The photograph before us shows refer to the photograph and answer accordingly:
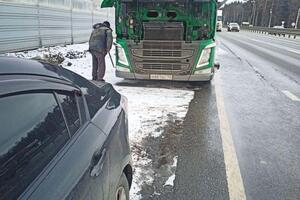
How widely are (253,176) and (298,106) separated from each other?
13.5 feet

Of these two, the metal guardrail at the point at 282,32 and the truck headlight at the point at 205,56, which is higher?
the truck headlight at the point at 205,56

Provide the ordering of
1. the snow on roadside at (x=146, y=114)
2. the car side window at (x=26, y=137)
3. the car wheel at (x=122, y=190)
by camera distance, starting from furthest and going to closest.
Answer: the snow on roadside at (x=146, y=114), the car wheel at (x=122, y=190), the car side window at (x=26, y=137)

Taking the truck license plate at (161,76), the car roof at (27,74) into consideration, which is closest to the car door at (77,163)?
the car roof at (27,74)

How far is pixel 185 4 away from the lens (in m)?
9.11

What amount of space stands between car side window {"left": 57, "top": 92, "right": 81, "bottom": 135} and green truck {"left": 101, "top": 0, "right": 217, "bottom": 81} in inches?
263

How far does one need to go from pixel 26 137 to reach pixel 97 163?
0.54 metres

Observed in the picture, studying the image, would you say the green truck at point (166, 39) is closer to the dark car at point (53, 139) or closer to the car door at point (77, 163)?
the dark car at point (53, 139)

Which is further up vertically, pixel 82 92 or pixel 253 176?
pixel 82 92

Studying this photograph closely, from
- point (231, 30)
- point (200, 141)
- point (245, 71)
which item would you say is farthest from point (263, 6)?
point (200, 141)

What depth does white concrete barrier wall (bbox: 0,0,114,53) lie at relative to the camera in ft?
40.9

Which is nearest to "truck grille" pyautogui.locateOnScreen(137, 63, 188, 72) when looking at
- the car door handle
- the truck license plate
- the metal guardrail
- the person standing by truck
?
the truck license plate

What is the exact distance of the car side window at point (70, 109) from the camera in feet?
6.82

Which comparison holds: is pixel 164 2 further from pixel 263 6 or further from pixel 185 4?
pixel 263 6

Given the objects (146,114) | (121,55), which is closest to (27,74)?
(146,114)
